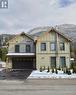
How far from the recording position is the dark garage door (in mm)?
49062

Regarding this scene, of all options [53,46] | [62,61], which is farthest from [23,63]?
[62,61]

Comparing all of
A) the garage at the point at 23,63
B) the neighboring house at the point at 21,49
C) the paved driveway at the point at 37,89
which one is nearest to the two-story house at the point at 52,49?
the neighboring house at the point at 21,49

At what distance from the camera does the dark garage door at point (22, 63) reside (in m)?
49.1

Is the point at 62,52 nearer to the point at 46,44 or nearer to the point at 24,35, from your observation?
the point at 46,44

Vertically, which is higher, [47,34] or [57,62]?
[47,34]

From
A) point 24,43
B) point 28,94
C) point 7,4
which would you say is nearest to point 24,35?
point 24,43

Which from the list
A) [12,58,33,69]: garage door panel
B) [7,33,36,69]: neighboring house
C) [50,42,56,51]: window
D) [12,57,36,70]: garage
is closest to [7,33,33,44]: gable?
[7,33,36,69]: neighboring house

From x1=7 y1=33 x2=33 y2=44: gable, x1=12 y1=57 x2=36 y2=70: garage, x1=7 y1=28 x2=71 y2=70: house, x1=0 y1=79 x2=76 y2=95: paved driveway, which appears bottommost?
x1=0 y1=79 x2=76 y2=95: paved driveway

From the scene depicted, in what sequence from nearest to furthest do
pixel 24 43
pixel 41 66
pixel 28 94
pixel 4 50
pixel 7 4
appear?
pixel 28 94 < pixel 7 4 < pixel 41 66 < pixel 24 43 < pixel 4 50

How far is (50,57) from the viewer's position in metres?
45.8

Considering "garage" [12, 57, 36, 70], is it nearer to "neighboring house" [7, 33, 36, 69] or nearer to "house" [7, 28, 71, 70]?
"neighboring house" [7, 33, 36, 69]

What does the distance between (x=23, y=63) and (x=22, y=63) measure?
0.19m

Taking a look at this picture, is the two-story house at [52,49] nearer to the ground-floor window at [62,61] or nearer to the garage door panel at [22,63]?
the ground-floor window at [62,61]

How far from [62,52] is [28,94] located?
3072cm
